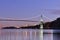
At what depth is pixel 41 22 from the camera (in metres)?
11.4

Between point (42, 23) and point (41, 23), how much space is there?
58mm

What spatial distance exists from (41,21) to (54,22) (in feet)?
2.40

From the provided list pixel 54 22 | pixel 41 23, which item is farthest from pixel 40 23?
pixel 54 22

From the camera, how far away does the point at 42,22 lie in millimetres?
11352

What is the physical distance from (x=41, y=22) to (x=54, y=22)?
727 millimetres

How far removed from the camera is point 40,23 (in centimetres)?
1149

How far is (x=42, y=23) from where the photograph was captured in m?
11.4

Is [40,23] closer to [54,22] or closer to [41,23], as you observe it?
[41,23]

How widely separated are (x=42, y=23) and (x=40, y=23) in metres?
0.12

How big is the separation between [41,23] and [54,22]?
737mm

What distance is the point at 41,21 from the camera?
11422 mm

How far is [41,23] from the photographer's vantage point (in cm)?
1145

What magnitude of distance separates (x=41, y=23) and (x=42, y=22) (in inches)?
5.0
